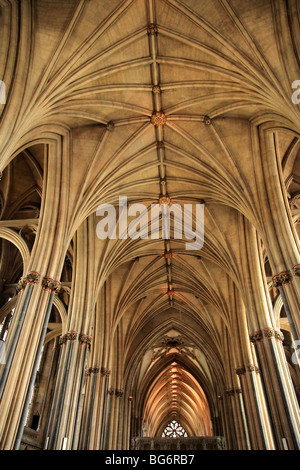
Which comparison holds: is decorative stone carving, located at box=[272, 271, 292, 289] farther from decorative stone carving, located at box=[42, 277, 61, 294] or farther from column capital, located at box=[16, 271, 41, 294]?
column capital, located at box=[16, 271, 41, 294]

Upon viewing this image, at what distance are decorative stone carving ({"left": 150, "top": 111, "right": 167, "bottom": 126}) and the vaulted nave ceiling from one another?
0.15 feet

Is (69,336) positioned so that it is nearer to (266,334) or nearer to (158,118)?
(266,334)

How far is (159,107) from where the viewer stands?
15453 mm

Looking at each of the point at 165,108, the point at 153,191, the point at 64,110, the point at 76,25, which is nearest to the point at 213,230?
the point at 153,191

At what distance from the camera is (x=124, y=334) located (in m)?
28.1

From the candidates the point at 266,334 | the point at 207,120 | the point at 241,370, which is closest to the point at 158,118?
the point at 207,120

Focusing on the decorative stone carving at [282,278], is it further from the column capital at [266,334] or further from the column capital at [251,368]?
the column capital at [251,368]

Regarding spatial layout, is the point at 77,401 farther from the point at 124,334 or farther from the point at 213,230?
the point at 124,334

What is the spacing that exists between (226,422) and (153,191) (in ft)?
59.7

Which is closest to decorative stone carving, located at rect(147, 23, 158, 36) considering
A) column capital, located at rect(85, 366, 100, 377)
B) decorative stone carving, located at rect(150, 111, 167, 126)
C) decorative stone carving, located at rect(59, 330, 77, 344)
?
decorative stone carving, located at rect(150, 111, 167, 126)

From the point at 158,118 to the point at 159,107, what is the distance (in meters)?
0.46

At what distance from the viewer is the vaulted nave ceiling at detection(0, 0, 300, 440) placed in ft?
38.0

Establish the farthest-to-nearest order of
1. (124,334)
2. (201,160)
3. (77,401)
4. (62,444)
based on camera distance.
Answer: (124,334), (201,160), (77,401), (62,444)

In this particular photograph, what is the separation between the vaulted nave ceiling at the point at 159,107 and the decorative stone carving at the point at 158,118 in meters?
0.05
